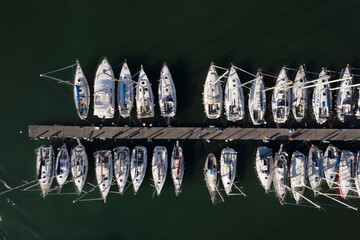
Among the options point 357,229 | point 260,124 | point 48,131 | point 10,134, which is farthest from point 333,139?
point 10,134

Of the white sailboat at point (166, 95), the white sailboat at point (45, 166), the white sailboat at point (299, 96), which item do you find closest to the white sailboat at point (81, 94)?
the white sailboat at point (45, 166)

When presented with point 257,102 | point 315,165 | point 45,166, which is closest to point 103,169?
point 45,166

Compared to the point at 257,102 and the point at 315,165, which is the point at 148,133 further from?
the point at 315,165

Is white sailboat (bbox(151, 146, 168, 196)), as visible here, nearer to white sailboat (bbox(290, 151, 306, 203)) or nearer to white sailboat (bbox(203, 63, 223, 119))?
white sailboat (bbox(203, 63, 223, 119))

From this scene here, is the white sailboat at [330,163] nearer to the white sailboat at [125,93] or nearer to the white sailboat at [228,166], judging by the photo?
the white sailboat at [228,166]

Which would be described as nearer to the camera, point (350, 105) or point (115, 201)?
point (350, 105)

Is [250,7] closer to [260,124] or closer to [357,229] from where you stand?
[260,124]

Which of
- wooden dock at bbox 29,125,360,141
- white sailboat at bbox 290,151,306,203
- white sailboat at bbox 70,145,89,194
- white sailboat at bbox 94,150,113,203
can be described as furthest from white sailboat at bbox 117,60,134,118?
white sailboat at bbox 290,151,306,203
